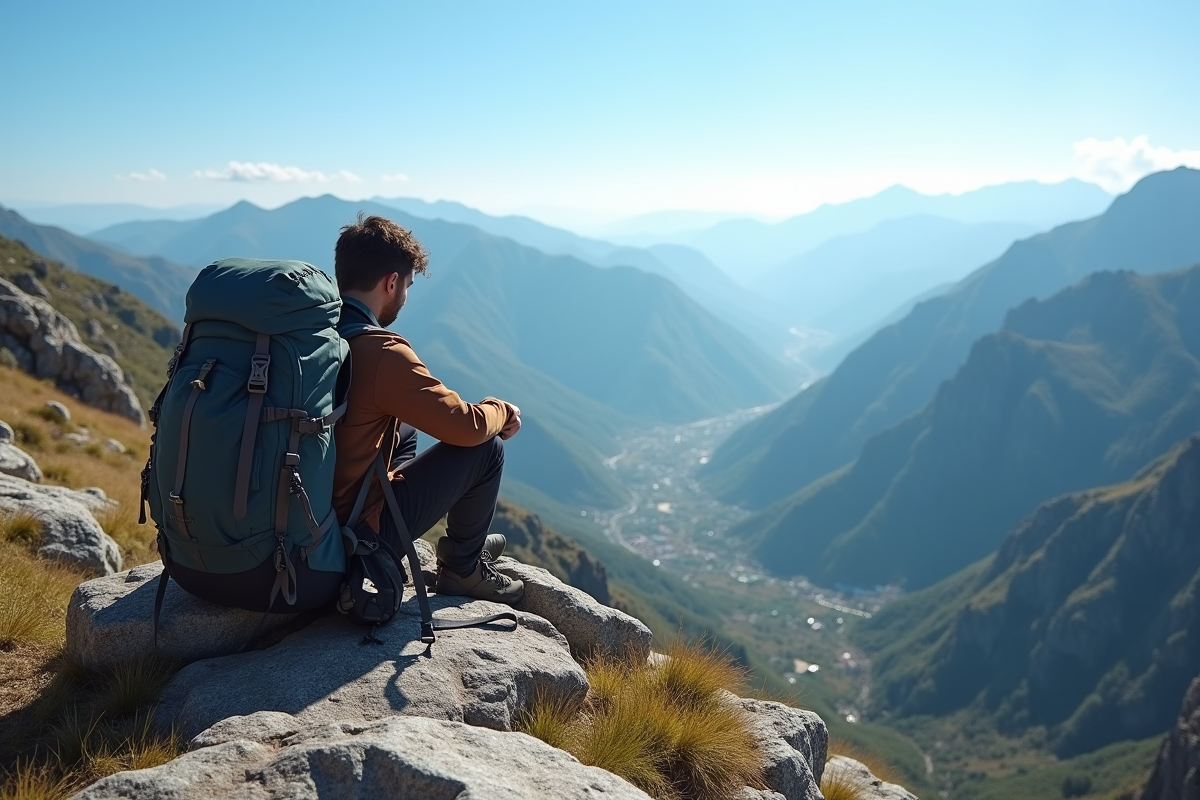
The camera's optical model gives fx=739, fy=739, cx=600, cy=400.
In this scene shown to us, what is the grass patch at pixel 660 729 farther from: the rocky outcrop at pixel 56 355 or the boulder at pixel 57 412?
the rocky outcrop at pixel 56 355

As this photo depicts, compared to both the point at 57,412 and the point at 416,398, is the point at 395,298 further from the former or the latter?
the point at 57,412

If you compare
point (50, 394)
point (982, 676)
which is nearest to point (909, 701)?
point (982, 676)

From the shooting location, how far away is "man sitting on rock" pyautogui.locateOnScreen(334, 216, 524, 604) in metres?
6.18

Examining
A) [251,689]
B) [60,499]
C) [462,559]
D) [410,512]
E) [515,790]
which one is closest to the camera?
[515,790]

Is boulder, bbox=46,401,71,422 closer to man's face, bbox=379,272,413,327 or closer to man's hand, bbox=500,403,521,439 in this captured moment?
man's face, bbox=379,272,413,327

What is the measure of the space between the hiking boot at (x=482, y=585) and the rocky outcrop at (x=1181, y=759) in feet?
261

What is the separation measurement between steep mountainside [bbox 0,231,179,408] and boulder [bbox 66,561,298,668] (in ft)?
176

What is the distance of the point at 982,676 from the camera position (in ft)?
588

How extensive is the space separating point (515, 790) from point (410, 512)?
3032 millimetres

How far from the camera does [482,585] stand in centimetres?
824

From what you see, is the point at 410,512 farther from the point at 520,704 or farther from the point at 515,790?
the point at 515,790

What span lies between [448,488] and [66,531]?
23.0 ft

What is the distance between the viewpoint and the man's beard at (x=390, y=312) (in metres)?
6.84

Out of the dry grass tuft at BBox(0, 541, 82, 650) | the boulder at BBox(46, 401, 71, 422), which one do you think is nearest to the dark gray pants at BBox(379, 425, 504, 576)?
the dry grass tuft at BBox(0, 541, 82, 650)
